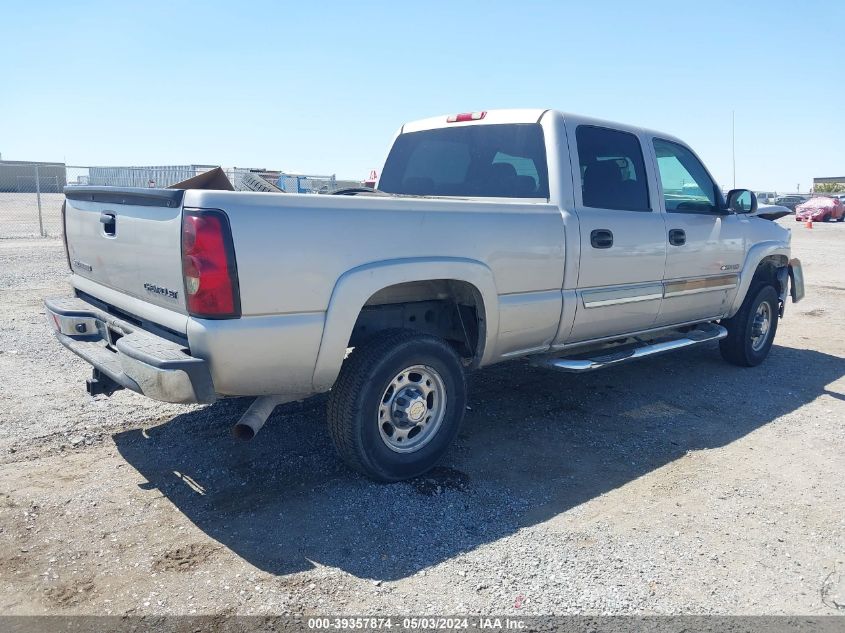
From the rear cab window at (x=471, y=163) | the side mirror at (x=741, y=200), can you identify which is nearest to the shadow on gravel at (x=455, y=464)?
the side mirror at (x=741, y=200)

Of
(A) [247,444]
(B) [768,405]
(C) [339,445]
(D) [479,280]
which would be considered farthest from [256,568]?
(B) [768,405]

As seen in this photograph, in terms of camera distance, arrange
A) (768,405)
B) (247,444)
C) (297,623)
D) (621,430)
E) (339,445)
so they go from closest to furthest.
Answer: (297,623) → (339,445) → (247,444) → (621,430) → (768,405)

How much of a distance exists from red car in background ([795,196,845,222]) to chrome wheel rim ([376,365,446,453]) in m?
34.8

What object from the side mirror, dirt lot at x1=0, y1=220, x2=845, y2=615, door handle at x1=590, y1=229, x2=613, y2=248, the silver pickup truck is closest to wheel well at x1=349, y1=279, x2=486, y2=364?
the silver pickup truck

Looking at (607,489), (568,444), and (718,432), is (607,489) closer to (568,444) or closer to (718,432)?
(568,444)

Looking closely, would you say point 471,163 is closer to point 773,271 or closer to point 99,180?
point 773,271

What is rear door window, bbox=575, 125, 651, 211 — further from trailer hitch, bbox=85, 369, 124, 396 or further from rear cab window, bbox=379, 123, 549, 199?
trailer hitch, bbox=85, 369, 124, 396

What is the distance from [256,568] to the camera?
3.09 m

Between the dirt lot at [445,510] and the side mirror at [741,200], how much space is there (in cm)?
161

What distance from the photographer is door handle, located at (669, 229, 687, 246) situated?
532 centimetres

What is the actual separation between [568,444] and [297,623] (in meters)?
2.46

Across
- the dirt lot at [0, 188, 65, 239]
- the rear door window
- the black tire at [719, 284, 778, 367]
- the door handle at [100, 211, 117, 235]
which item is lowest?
the black tire at [719, 284, 778, 367]

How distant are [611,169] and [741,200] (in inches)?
65.4

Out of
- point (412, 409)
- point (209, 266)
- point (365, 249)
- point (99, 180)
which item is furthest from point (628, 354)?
point (99, 180)
